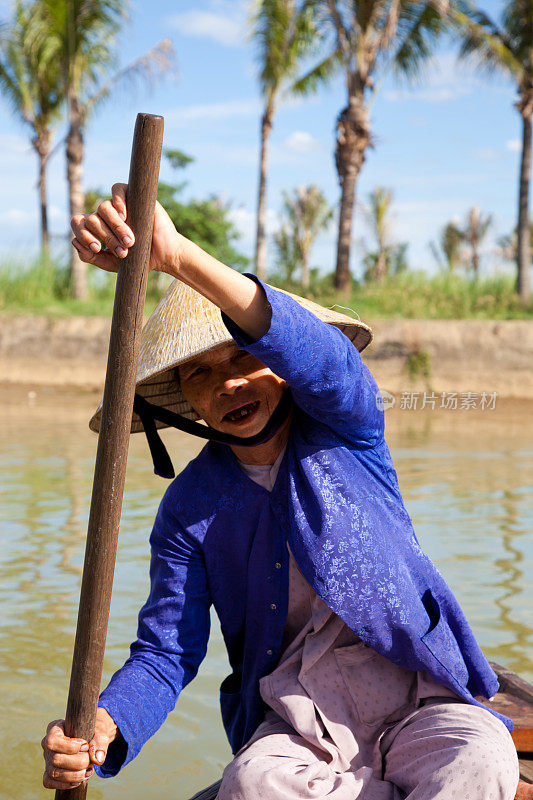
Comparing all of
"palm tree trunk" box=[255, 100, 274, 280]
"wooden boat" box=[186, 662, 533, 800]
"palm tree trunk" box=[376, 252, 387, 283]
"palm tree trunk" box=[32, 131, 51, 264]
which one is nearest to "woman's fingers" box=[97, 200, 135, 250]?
"wooden boat" box=[186, 662, 533, 800]

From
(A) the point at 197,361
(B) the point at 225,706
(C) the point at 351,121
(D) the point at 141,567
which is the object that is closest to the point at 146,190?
(A) the point at 197,361

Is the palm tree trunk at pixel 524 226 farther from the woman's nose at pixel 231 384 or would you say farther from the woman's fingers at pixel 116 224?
the woman's fingers at pixel 116 224

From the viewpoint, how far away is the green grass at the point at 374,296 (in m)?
15.8

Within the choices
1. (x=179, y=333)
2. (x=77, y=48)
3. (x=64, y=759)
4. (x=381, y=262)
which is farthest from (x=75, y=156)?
(x=381, y=262)

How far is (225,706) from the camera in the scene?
2252 millimetres

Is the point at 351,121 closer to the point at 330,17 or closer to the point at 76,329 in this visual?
the point at 330,17

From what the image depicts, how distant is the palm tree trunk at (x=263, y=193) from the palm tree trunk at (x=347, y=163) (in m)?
2.92

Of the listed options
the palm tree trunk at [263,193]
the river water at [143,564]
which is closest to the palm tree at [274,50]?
the palm tree trunk at [263,193]

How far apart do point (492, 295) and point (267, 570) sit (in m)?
15.2

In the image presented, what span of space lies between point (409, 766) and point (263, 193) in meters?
18.5

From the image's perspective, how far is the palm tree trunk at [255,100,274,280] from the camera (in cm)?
1941

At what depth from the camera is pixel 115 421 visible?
1652 millimetres

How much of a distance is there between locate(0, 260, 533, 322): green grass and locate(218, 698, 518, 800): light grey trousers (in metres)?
13.0

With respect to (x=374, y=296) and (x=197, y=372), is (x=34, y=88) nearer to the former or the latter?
(x=374, y=296)
